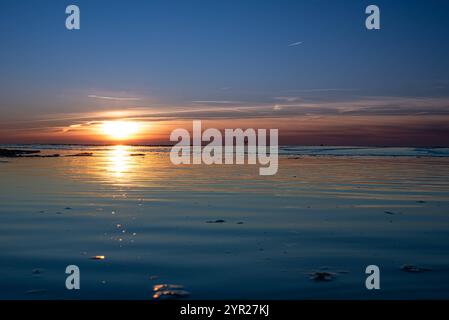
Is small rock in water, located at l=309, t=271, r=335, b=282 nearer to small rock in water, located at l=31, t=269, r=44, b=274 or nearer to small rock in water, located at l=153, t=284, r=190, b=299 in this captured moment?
small rock in water, located at l=153, t=284, r=190, b=299

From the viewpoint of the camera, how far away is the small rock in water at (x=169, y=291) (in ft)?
18.0

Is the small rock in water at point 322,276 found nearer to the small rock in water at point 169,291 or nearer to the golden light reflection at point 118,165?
the small rock in water at point 169,291

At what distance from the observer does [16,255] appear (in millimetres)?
7234

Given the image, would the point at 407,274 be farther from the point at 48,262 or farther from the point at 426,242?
the point at 48,262

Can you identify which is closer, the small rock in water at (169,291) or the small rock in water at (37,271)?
the small rock in water at (169,291)

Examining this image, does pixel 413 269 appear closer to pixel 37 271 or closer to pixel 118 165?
pixel 37 271

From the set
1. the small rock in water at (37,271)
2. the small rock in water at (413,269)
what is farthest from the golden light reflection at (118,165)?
the small rock in water at (413,269)

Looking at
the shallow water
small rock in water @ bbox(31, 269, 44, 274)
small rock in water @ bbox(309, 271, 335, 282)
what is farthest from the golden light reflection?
small rock in water @ bbox(309, 271, 335, 282)

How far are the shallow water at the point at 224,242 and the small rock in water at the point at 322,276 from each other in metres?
0.09

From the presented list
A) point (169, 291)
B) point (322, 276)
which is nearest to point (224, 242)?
point (322, 276)

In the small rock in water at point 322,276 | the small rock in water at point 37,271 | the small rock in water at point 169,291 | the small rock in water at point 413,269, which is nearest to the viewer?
the small rock in water at point 169,291

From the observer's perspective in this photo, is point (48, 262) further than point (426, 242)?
No

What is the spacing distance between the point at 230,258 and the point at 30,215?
231 inches
